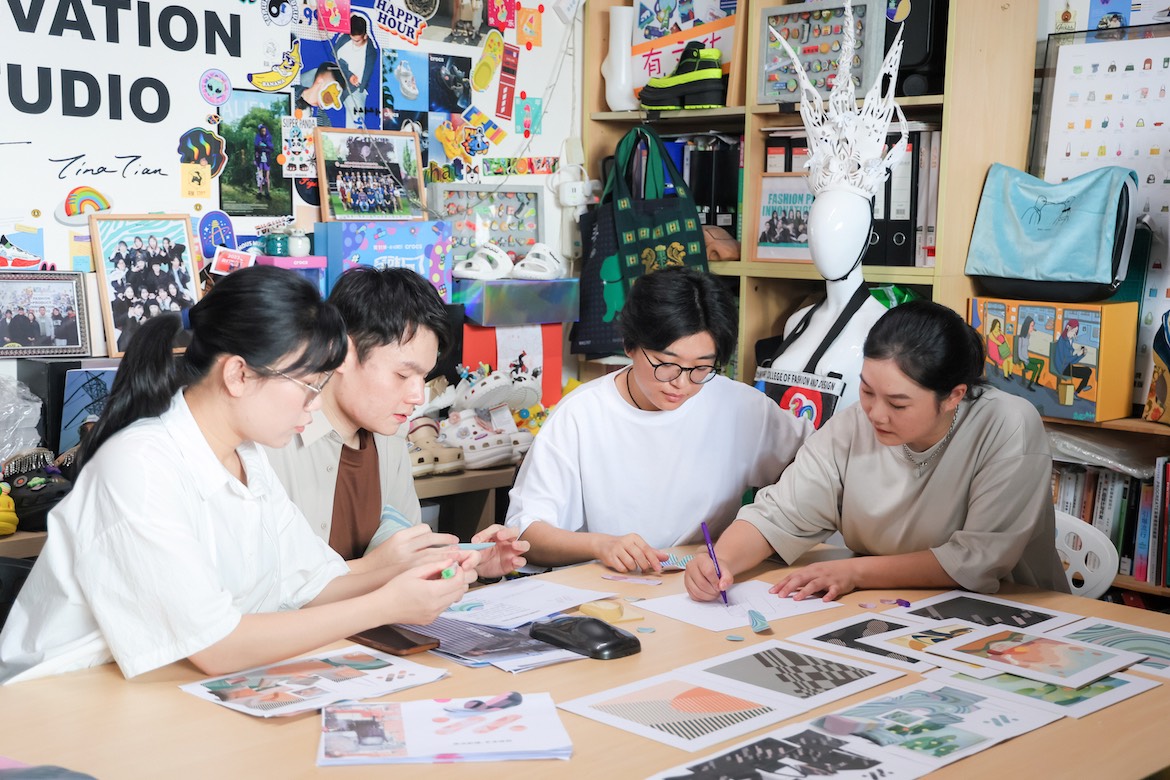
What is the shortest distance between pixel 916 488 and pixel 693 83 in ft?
5.88

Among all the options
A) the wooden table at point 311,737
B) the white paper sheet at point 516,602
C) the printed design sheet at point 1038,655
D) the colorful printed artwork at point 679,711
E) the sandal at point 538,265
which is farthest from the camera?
the sandal at point 538,265

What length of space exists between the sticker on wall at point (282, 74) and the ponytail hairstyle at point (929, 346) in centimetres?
184

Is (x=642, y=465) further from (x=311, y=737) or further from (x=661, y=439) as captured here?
(x=311, y=737)

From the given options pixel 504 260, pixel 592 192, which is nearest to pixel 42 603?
pixel 504 260

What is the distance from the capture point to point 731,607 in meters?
1.85

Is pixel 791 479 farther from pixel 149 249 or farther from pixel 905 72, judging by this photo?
pixel 149 249

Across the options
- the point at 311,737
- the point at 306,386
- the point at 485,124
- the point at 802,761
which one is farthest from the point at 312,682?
the point at 485,124

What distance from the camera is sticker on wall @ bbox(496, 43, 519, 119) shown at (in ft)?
11.8

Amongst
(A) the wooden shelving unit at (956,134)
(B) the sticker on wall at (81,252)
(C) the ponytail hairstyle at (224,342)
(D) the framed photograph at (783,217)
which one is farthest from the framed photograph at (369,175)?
(C) the ponytail hairstyle at (224,342)

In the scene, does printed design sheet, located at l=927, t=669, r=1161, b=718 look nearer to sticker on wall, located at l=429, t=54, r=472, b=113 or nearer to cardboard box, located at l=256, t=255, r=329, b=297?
cardboard box, located at l=256, t=255, r=329, b=297

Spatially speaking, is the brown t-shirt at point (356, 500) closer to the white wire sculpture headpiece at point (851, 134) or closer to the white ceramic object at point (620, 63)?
the white wire sculpture headpiece at point (851, 134)

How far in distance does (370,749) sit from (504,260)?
7.68 feet

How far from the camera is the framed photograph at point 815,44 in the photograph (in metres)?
3.07

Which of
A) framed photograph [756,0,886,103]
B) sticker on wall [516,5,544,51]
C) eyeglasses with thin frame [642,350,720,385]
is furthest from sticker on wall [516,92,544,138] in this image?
eyeglasses with thin frame [642,350,720,385]
